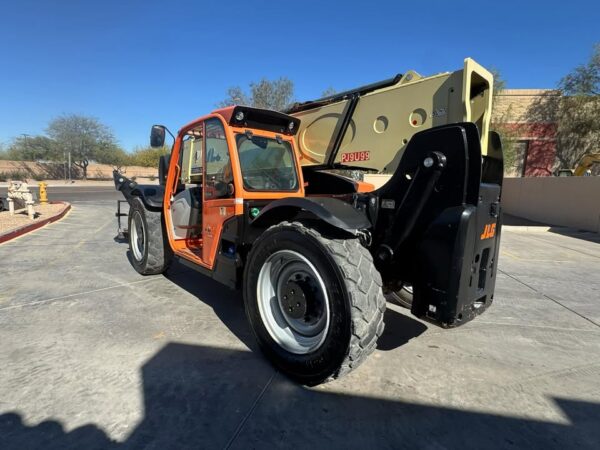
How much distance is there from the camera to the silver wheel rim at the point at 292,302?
108 inches

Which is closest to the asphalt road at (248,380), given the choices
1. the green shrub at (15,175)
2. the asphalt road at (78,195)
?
the asphalt road at (78,195)

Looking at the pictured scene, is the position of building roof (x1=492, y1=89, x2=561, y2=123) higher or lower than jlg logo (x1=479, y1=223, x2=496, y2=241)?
higher

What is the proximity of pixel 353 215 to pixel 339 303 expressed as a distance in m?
0.68

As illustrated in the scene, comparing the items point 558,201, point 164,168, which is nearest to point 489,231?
point 164,168

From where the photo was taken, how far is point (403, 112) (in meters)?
3.09

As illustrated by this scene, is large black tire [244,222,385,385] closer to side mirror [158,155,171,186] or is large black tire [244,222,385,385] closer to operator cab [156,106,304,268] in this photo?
operator cab [156,106,304,268]

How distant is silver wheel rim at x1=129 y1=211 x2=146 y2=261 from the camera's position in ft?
18.0

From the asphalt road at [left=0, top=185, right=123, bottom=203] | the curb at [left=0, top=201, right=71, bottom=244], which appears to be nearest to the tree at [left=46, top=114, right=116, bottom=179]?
the asphalt road at [left=0, top=185, right=123, bottom=203]

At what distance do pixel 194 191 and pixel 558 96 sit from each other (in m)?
31.4

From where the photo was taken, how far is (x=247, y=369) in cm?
290

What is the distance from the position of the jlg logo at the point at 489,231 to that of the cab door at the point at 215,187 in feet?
7.40

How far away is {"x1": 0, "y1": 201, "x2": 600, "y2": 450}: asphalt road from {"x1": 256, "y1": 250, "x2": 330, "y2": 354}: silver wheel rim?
338 millimetres

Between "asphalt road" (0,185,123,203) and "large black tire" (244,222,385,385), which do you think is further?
"asphalt road" (0,185,123,203)

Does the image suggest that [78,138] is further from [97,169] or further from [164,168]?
[164,168]
